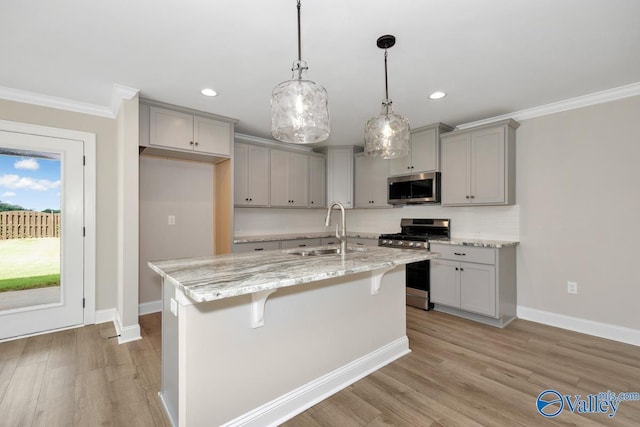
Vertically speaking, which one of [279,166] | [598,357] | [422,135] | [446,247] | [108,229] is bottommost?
[598,357]

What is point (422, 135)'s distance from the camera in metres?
4.05

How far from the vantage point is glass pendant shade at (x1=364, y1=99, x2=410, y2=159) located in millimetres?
2129

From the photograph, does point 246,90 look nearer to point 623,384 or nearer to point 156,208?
point 156,208

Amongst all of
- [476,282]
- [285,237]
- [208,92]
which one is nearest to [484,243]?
[476,282]

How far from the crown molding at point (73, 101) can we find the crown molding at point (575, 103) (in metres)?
4.01

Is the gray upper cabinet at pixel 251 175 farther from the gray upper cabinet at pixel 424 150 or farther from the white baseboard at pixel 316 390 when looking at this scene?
the white baseboard at pixel 316 390

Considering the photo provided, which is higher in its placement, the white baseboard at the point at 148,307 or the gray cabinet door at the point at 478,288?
the gray cabinet door at the point at 478,288

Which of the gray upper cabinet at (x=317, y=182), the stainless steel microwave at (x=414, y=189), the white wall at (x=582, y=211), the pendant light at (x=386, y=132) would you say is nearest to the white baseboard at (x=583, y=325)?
the white wall at (x=582, y=211)

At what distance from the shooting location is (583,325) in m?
3.07

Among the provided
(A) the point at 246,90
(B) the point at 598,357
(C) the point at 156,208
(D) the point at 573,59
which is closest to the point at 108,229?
(C) the point at 156,208

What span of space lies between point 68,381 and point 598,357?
13.9 ft

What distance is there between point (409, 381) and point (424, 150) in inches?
114

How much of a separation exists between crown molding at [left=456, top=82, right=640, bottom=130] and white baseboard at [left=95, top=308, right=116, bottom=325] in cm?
497

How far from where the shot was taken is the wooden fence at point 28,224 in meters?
2.89
